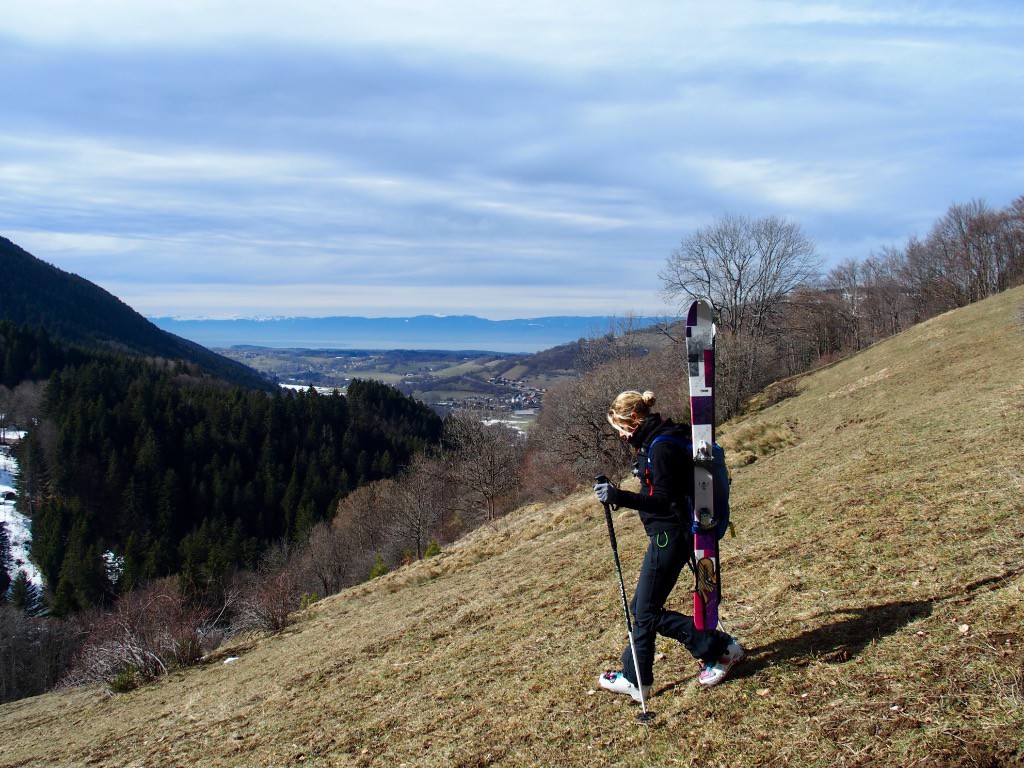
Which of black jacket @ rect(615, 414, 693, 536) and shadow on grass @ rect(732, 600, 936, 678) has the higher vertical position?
black jacket @ rect(615, 414, 693, 536)

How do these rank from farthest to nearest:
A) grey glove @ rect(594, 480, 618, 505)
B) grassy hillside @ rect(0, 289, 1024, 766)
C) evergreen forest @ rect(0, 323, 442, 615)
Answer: evergreen forest @ rect(0, 323, 442, 615), grey glove @ rect(594, 480, 618, 505), grassy hillside @ rect(0, 289, 1024, 766)

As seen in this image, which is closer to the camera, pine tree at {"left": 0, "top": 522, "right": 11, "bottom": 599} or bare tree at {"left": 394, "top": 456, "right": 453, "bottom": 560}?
bare tree at {"left": 394, "top": 456, "right": 453, "bottom": 560}

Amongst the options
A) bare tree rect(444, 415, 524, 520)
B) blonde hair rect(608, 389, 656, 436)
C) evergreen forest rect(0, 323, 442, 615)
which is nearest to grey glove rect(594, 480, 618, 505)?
blonde hair rect(608, 389, 656, 436)

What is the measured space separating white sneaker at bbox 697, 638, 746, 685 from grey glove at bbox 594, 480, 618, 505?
1.69m

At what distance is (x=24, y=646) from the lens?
46906 millimetres

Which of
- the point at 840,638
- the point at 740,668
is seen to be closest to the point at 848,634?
the point at 840,638

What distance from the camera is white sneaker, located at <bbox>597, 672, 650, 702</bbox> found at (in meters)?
4.88

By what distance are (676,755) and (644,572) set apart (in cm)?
125

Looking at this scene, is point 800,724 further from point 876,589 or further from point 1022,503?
point 1022,503

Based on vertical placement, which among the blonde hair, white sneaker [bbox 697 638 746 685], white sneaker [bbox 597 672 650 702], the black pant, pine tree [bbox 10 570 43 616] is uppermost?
the blonde hair

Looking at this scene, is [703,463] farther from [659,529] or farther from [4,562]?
[4,562]

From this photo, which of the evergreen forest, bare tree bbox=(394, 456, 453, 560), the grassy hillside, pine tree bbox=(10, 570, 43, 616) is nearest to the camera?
the grassy hillside

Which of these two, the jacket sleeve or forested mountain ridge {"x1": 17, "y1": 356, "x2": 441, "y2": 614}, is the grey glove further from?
forested mountain ridge {"x1": 17, "y1": 356, "x2": 441, "y2": 614}

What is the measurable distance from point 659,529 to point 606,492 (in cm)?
55
